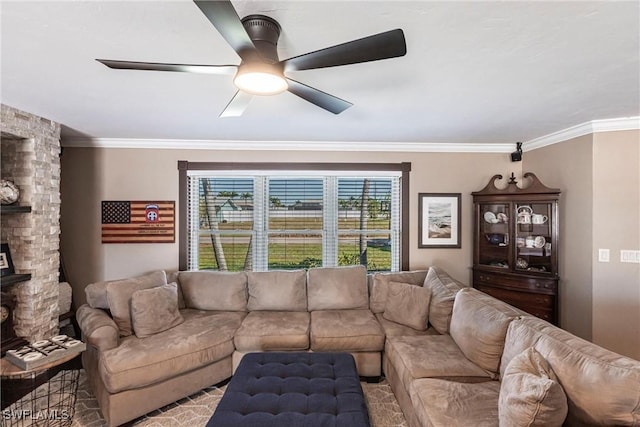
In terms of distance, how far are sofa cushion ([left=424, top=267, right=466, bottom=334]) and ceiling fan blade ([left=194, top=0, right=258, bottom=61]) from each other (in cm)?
254

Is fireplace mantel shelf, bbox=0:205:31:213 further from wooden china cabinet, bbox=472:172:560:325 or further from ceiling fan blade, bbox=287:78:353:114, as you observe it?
wooden china cabinet, bbox=472:172:560:325

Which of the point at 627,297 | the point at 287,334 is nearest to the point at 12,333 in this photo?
the point at 287,334

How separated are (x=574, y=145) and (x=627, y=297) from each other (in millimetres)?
1614

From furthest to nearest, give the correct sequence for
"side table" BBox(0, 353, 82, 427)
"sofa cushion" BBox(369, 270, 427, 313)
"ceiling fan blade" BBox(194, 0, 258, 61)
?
"sofa cushion" BBox(369, 270, 427, 313), "side table" BBox(0, 353, 82, 427), "ceiling fan blade" BBox(194, 0, 258, 61)

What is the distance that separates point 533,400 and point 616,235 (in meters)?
2.74

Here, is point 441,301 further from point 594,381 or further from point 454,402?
point 594,381

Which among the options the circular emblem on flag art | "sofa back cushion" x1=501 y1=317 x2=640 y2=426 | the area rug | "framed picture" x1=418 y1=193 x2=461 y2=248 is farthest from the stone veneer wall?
"framed picture" x1=418 y1=193 x2=461 y2=248

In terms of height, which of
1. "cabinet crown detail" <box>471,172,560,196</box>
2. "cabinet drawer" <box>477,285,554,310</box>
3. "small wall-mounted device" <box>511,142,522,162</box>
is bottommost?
"cabinet drawer" <box>477,285,554,310</box>

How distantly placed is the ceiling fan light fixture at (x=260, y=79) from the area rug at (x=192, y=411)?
2.41 m

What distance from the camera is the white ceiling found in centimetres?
141

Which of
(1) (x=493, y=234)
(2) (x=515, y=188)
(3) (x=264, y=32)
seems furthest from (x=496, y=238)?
(3) (x=264, y=32)

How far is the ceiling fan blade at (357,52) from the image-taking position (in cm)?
120

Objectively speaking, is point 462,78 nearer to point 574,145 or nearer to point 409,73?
point 409,73

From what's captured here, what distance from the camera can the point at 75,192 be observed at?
3.83m
